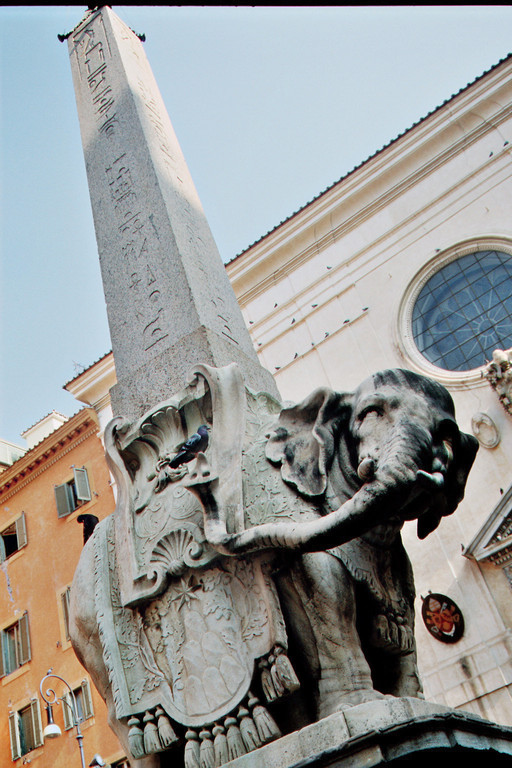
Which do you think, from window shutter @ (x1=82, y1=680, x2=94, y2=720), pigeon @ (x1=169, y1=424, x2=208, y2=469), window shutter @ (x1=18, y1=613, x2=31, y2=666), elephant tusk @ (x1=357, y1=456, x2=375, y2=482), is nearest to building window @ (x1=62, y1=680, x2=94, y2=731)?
window shutter @ (x1=82, y1=680, x2=94, y2=720)

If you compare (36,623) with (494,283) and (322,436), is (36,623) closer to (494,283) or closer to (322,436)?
(494,283)

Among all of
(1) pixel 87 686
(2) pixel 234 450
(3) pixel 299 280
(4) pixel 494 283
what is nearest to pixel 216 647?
(2) pixel 234 450

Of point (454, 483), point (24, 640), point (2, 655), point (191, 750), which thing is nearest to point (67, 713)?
point (24, 640)

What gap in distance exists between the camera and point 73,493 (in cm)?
2155

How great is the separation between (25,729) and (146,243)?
58.6 feet

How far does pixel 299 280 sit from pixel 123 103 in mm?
12566

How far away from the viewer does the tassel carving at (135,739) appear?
2.91 metres

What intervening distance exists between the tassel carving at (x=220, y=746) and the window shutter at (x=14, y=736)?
18.8 metres

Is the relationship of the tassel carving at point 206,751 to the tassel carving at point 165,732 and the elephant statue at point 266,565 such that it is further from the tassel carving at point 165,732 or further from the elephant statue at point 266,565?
the tassel carving at point 165,732

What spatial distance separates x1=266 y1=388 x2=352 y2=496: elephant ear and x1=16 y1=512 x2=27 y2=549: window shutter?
65.9ft

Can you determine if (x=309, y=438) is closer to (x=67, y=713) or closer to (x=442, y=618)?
(x=442, y=618)

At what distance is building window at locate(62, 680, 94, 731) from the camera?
59.5 ft

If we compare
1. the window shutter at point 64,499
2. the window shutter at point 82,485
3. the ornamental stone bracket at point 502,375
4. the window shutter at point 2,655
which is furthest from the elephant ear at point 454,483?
the window shutter at point 2,655

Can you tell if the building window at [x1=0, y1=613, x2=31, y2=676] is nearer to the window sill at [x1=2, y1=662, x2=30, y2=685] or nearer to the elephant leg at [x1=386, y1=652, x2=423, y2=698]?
the window sill at [x1=2, y1=662, x2=30, y2=685]
